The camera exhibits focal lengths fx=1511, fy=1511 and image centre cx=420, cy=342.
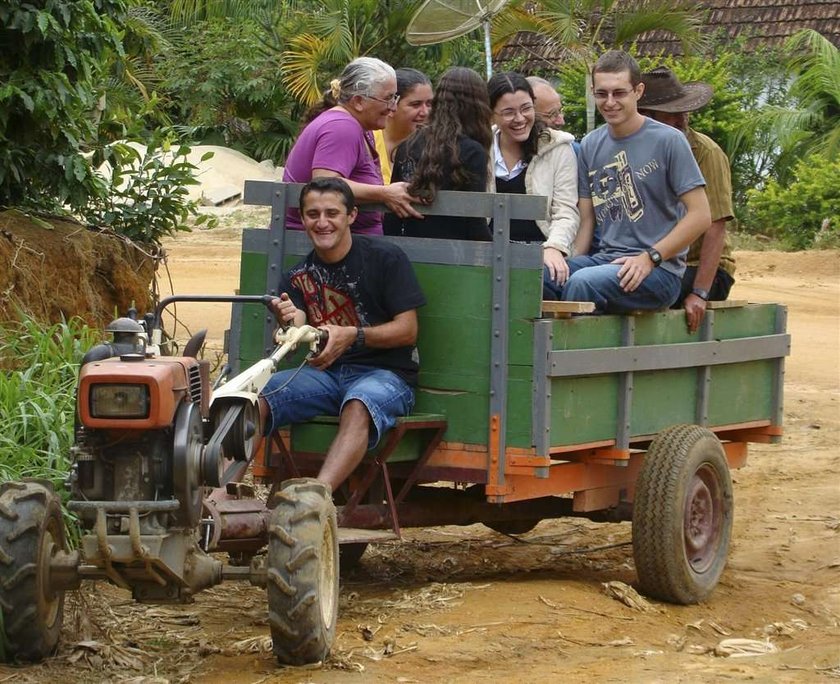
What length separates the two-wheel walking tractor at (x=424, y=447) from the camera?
4.52m

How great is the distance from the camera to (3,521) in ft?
15.2

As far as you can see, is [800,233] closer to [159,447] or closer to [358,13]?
[358,13]

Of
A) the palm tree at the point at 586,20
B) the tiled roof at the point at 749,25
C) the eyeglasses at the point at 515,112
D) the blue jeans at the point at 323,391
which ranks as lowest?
the blue jeans at the point at 323,391

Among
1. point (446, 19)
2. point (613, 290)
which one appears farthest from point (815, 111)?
point (613, 290)

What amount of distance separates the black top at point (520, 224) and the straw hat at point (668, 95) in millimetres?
893

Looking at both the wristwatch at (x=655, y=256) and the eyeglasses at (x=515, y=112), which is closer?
the wristwatch at (x=655, y=256)

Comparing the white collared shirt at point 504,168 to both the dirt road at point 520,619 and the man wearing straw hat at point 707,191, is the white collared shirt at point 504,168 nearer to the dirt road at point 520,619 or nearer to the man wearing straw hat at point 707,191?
the man wearing straw hat at point 707,191

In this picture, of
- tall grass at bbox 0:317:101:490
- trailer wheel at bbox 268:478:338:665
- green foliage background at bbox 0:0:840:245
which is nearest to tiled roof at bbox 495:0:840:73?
green foliage background at bbox 0:0:840:245

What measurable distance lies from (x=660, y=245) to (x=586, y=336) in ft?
1.97

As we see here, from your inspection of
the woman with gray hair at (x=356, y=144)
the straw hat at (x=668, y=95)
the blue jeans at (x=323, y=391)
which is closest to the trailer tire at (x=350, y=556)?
the blue jeans at (x=323, y=391)

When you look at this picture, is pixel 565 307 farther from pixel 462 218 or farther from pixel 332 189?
pixel 332 189

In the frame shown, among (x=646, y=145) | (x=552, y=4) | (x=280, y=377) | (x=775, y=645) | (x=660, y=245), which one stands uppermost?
(x=552, y=4)

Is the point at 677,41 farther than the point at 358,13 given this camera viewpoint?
Yes

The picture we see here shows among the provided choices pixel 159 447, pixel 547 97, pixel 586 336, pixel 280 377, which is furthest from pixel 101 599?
pixel 547 97
